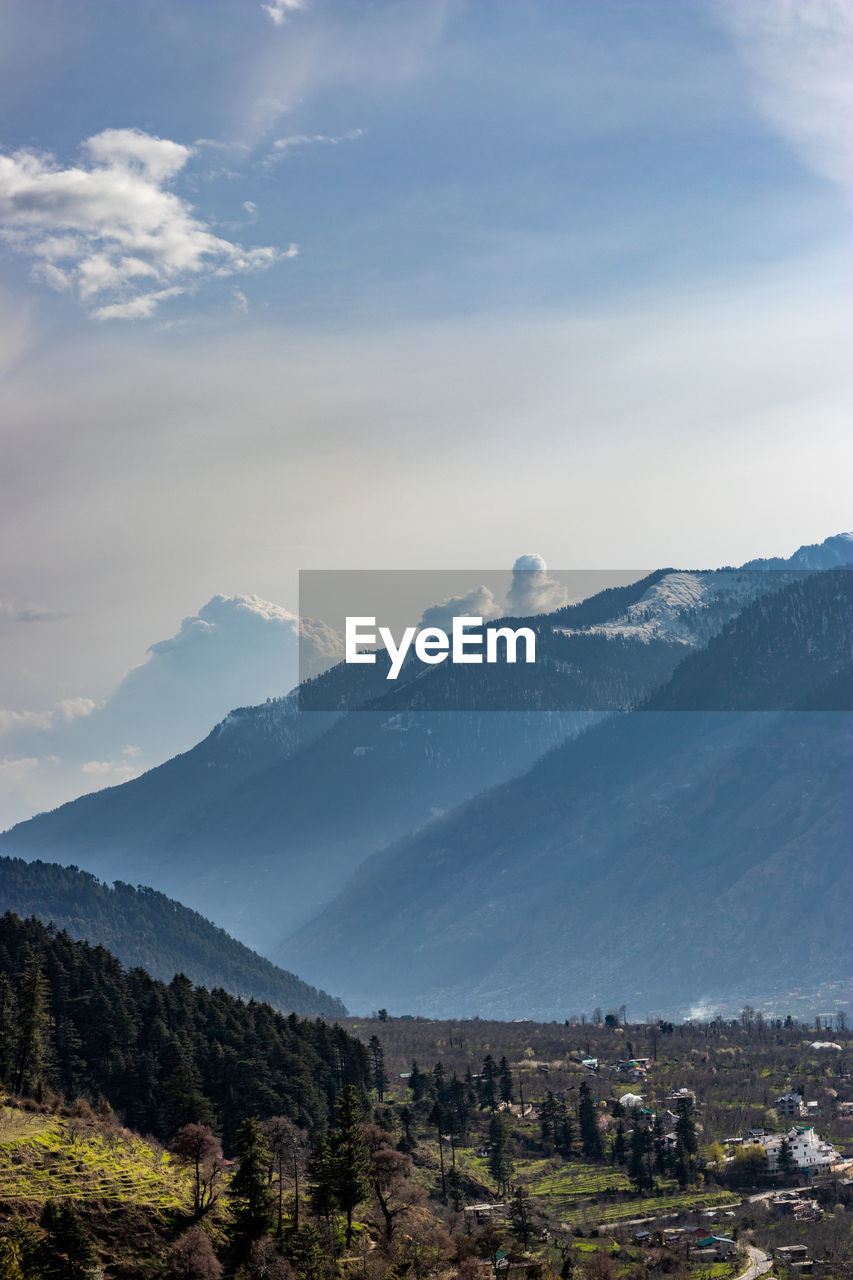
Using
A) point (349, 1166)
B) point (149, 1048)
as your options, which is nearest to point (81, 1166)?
point (349, 1166)

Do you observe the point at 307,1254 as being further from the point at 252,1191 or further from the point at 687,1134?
the point at 687,1134

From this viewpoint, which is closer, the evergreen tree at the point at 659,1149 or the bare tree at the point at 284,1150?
the bare tree at the point at 284,1150

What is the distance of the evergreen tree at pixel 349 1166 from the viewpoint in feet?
436

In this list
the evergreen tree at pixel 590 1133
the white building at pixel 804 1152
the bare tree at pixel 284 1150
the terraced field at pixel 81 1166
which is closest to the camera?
the terraced field at pixel 81 1166

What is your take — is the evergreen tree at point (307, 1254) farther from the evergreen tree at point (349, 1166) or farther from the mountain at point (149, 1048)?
the mountain at point (149, 1048)

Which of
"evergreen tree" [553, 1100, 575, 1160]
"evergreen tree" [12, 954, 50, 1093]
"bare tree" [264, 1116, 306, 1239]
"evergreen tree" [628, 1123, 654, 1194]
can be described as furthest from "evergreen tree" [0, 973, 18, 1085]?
"evergreen tree" [553, 1100, 575, 1160]

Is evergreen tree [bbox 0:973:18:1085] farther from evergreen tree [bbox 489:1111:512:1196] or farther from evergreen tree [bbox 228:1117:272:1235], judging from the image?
evergreen tree [bbox 489:1111:512:1196]

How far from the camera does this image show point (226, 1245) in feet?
411

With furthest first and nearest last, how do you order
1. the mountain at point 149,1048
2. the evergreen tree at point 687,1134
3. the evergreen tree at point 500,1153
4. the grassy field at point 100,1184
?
the evergreen tree at point 687,1134
the evergreen tree at point 500,1153
the mountain at point 149,1048
the grassy field at point 100,1184

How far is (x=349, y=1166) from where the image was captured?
133625 mm

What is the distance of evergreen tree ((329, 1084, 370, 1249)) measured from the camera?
132750mm

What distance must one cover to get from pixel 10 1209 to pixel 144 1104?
46.1m

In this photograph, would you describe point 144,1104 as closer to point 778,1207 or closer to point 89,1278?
point 89,1278

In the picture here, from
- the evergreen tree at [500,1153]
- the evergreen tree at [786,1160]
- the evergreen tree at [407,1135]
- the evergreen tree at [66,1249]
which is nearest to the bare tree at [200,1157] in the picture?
the evergreen tree at [66,1249]
